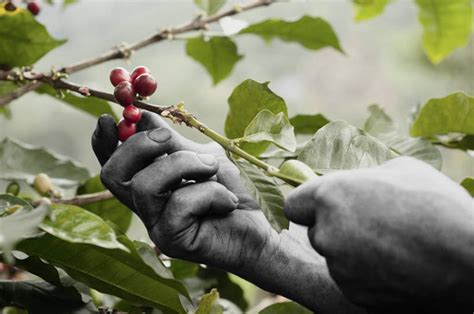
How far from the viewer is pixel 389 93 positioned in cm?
763

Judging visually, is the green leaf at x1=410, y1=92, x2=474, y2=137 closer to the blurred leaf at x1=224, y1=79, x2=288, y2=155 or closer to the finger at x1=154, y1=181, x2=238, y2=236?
the blurred leaf at x1=224, y1=79, x2=288, y2=155

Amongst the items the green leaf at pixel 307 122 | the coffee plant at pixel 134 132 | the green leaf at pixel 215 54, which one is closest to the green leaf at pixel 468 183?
the coffee plant at pixel 134 132

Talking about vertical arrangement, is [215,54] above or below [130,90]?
below

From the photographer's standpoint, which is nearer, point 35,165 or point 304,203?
point 304,203

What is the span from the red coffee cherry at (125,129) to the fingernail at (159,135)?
0.07ft

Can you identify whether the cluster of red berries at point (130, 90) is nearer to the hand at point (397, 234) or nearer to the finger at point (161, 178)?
the finger at point (161, 178)

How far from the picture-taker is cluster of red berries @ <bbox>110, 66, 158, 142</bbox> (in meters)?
0.61

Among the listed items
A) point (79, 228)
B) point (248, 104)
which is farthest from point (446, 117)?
point (79, 228)

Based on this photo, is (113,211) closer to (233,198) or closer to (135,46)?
(135,46)

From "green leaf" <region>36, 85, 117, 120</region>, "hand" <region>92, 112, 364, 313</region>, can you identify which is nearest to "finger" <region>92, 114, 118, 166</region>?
"hand" <region>92, 112, 364, 313</region>

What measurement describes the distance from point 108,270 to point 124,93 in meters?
0.18

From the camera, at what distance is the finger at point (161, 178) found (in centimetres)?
59

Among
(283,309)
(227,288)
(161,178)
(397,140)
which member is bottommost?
(227,288)

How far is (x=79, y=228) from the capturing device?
0.57 meters
